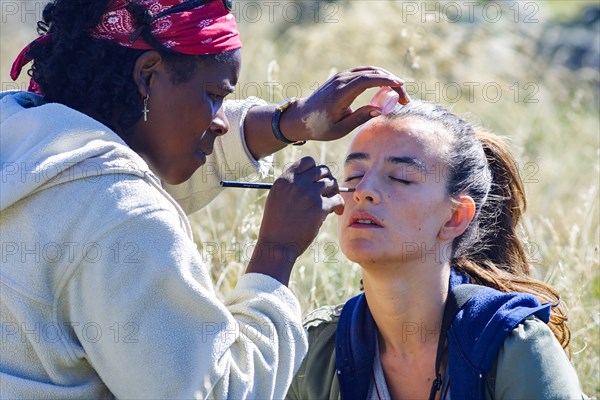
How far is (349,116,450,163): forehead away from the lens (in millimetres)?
3092

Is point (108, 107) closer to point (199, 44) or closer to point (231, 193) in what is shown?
point (199, 44)

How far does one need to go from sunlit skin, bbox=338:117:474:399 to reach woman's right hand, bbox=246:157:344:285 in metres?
0.53

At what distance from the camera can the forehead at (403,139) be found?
10.1 feet

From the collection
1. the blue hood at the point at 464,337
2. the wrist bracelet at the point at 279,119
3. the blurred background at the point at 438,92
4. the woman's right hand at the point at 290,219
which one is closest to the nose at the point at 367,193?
the wrist bracelet at the point at 279,119

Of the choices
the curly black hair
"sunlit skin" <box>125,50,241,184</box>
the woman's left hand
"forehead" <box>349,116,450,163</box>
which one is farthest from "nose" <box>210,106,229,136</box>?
"forehead" <box>349,116,450,163</box>

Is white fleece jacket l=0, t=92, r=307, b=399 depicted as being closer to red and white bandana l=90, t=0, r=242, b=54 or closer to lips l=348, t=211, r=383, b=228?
red and white bandana l=90, t=0, r=242, b=54

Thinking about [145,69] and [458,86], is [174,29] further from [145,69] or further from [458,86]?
[458,86]

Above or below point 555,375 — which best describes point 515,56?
below

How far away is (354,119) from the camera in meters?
2.86

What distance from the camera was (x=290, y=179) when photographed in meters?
2.42

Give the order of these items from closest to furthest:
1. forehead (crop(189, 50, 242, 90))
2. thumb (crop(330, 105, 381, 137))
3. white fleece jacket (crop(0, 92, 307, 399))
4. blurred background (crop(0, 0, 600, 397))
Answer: white fleece jacket (crop(0, 92, 307, 399)) < forehead (crop(189, 50, 242, 90)) < thumb (crop(330, 105, 381, 137)) < blurred background (crop(0, 0, 600, 397))

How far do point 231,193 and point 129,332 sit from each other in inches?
137

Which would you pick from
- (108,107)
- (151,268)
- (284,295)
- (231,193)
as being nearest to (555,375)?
(284,295)

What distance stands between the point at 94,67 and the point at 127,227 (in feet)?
1.49
